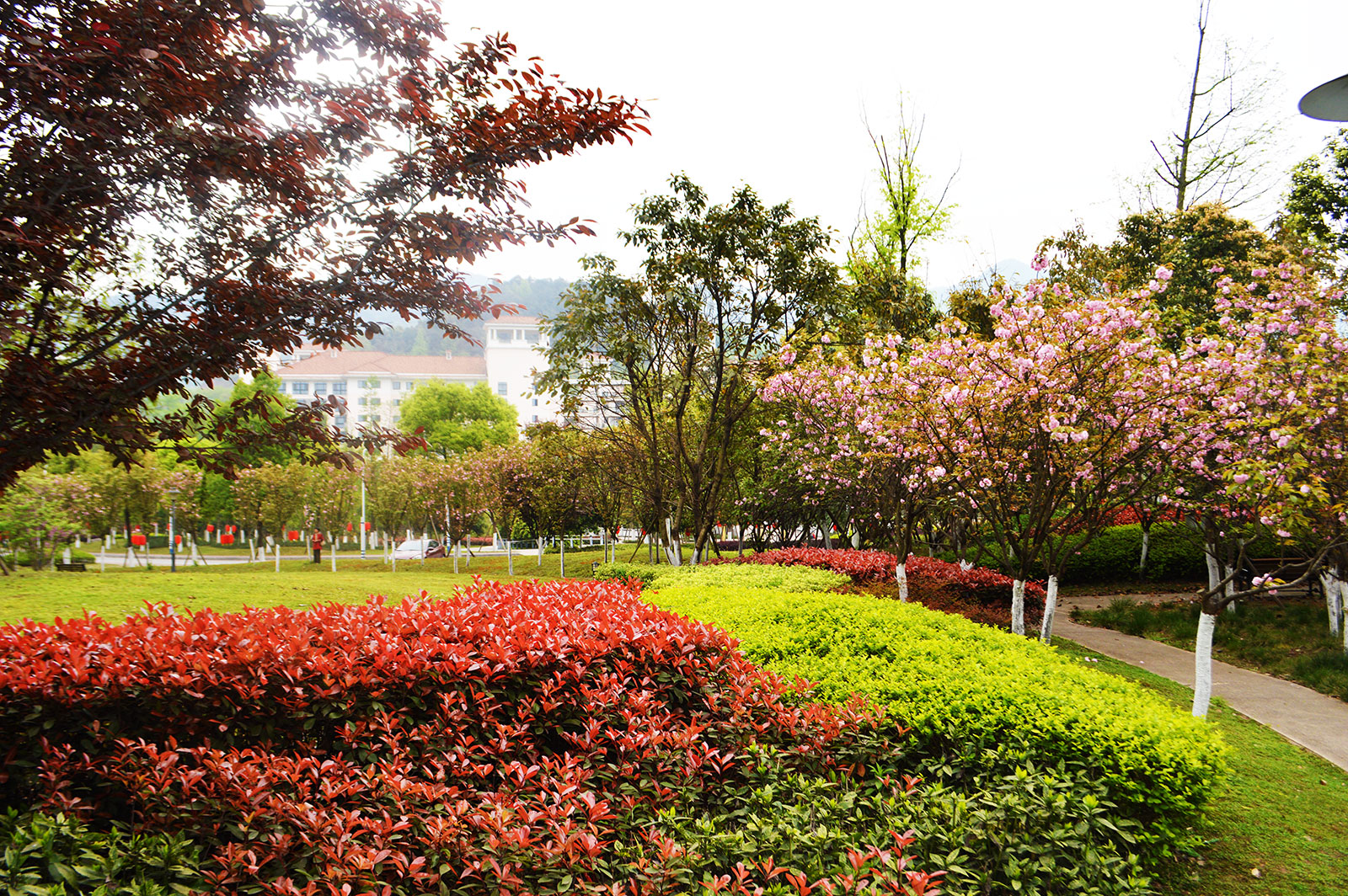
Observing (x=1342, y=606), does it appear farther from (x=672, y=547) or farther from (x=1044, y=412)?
(x=672, y=547)

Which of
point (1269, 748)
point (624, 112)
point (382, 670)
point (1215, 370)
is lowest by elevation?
point (1269, 748)

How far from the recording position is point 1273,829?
4.01m

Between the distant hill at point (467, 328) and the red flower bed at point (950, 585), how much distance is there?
20.0 feet

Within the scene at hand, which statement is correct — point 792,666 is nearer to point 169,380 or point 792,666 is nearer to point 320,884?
point 320,884

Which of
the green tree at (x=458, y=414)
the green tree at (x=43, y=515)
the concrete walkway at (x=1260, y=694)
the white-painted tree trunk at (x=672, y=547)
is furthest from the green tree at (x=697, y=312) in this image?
the green tree at (x=458, y=414)

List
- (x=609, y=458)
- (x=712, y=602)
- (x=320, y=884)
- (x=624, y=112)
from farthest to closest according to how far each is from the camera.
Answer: (x=609, y=458)
(x=712, y=602)
(x=624, y=112)
(x=320, y=884)

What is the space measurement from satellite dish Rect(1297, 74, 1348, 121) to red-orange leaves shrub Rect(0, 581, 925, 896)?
3.33 metres

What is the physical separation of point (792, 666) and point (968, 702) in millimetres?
1013

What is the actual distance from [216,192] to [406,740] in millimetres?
2492

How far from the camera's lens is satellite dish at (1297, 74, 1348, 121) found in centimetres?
277

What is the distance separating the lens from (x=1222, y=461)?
6.84 m

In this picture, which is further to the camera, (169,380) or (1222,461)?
(1222,461)

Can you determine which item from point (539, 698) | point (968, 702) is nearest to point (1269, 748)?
point (968, 702)

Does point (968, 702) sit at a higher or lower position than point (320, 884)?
higher
